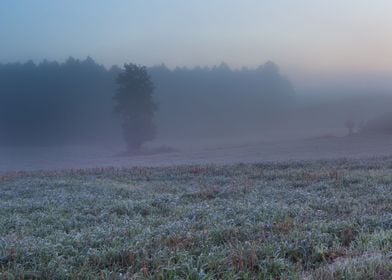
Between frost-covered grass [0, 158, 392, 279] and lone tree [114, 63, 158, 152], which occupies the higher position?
lone tree [114, 63, 158, 152]

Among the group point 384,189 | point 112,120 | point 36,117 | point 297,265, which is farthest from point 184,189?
point 36,117

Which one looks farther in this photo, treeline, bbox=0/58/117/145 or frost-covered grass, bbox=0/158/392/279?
treeline, bbox=0/58/117/145

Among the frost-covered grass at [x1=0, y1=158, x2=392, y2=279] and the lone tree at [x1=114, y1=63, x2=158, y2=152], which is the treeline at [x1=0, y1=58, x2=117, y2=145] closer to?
the lone tree at [x1=114, y1=63, x2=158, y2=152]

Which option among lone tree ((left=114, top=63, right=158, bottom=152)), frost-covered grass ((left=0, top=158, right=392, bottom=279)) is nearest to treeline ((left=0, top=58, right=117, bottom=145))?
lone tree ((left=114, top=63, right=158, bottom=152))

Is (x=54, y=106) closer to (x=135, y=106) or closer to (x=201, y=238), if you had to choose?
(x=135, y=106)

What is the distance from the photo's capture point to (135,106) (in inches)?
2931

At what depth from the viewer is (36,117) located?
10194cm

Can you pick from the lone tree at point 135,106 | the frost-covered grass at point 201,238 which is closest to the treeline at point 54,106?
the lone tree at point 135,106

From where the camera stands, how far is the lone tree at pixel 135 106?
74.4 m

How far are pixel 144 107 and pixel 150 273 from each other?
6882 cm

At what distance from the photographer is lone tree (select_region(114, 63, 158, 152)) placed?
7438cm

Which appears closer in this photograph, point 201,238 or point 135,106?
point 201,238

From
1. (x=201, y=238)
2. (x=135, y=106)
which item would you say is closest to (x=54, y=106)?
(x=135, y=106)

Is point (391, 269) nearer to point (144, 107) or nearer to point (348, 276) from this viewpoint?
point (348, 276)
